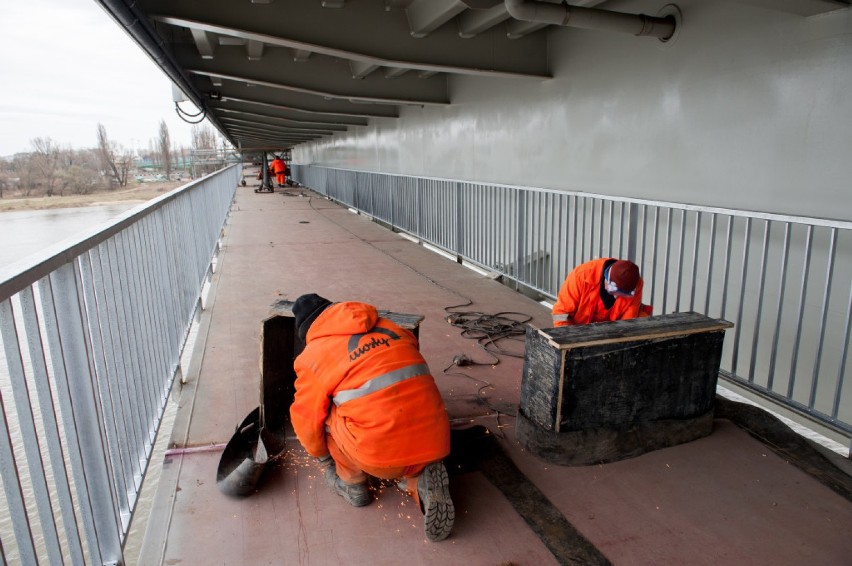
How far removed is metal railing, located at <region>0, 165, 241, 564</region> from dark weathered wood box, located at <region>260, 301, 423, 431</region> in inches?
27.0

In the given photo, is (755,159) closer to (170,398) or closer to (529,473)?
(529,473)

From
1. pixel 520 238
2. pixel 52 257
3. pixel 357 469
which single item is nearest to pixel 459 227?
pixel 520 238

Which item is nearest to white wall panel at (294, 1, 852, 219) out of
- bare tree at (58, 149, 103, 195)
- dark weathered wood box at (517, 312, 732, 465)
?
dark weathered wood box at (517, 312, 732, 465)

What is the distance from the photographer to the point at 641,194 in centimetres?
620

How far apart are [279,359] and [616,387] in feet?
6.87

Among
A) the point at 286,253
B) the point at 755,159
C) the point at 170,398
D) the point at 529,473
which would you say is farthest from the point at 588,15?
the point at 286,253

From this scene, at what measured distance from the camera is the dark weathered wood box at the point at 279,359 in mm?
3574

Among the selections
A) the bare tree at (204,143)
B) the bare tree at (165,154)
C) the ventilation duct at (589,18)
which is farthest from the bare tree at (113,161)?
the bare tree at (204,143)

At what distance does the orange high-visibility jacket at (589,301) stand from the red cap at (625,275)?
212mm

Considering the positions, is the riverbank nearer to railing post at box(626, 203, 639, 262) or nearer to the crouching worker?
the crouching worker

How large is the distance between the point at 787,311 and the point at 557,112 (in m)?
3.96

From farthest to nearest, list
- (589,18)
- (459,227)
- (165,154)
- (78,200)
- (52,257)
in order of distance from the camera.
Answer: (165,154) < (78,200) < (459,227) < (589,18) < (52,257)

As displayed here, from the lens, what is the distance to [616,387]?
3.31 metres

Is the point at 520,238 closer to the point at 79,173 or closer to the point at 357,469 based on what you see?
the point at 357,469
